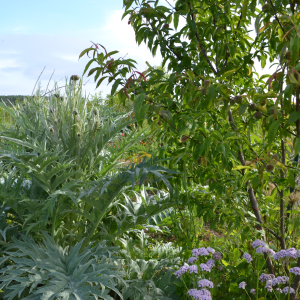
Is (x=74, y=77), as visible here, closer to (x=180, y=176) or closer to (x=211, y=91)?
(x=180, y=176)

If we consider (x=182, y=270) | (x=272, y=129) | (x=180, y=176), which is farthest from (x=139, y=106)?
(x=182, y=270)

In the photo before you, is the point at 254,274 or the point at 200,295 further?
the point at 254,274

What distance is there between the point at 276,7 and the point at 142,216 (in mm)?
1457

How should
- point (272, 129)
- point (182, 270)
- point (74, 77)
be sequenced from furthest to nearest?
point (74, 77) < point (182, 270) < point (272, 129)

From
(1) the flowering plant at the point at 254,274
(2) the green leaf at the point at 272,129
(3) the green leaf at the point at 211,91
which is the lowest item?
(1) the flowering plant at the point at 254,274

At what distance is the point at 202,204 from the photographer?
6.36 feet

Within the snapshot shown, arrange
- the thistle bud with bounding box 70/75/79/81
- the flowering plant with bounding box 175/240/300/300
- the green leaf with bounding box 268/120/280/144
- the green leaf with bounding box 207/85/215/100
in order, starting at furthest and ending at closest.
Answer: the thistle bud with bounding box 70/75/79/81
the flowering plant with bounding box 175/240/300/300
the green leaf with bounding box 207/85/215/100
the green leaf with bounding box 268/120/280/144

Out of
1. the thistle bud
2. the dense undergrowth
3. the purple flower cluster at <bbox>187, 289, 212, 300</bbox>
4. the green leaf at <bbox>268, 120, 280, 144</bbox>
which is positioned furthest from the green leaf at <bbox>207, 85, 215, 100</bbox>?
the thistle bud

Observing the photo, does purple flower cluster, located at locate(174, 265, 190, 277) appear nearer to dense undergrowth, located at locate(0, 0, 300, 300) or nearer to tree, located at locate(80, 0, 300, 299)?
dense undergrowth, located at locate(0, 0, 300, 300)

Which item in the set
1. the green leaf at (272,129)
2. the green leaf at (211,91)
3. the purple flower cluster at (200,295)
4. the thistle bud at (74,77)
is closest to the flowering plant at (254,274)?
the purple flower cluster at (200,295)

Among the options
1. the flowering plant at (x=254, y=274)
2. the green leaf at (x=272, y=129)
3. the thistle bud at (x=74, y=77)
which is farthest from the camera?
the thistle bud at (x=74, y=77)

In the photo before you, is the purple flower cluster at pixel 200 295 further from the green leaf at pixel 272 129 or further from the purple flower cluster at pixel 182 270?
the green leaf at pixel 272 129

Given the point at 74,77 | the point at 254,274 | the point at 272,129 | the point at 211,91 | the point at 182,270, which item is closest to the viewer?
the point at 272,129

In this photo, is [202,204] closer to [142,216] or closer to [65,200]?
[142,216]
